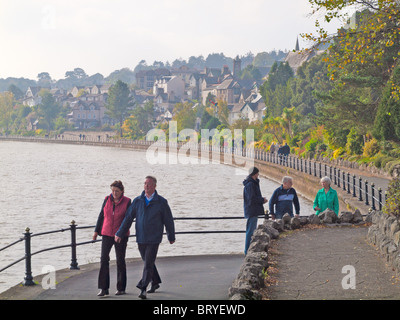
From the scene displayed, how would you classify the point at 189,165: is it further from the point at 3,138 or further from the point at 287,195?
the point at 3,138

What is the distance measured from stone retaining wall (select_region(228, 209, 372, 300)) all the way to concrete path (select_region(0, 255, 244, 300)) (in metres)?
0.66

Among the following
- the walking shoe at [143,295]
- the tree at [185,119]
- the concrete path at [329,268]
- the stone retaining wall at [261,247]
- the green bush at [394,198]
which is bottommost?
the walking shoe at [143,295]

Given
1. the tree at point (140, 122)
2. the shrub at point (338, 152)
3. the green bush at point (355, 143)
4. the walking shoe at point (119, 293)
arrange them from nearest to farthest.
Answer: the walking shoe at point (119, 293), the green bush at point (355, 143), the shrub at point (338, 152), the tree at point (140, 122)

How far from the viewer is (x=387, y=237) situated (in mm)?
12086

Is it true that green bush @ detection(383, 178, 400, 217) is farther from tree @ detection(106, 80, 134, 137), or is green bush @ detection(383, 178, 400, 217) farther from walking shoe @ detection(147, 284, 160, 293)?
tree @ detection(106, 80, 134, 137)

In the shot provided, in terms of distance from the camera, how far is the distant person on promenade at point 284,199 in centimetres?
1378

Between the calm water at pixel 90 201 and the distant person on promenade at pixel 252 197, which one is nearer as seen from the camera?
the distant person on promenade at pixel 252 197

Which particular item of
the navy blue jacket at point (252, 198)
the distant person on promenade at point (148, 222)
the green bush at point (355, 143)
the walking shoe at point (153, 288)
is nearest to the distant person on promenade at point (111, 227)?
the distant person on promenade at point (148, 222)

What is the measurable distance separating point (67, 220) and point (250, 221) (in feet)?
75.5

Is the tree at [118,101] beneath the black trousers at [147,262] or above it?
above

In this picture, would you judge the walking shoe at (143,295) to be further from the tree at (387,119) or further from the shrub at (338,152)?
the shrub at (338,152)

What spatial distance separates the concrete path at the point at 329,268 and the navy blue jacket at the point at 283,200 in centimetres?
61

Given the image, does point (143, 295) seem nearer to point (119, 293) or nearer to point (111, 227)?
point (119, 293)

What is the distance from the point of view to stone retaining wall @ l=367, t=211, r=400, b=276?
432 inches
